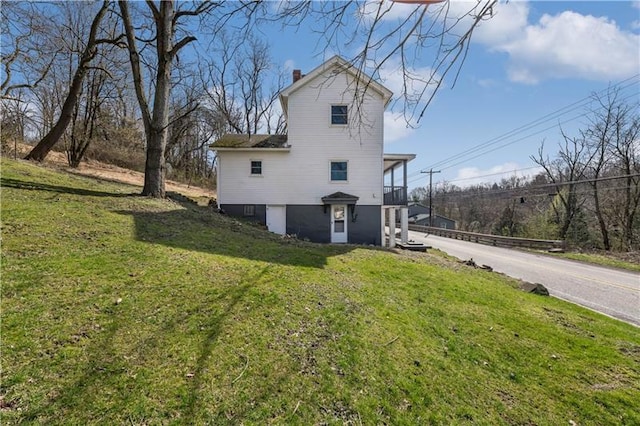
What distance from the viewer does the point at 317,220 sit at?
16.7 metres

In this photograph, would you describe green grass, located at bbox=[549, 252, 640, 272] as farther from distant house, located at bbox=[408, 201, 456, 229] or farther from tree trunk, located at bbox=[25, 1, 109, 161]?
distant house, located at bbox=[408, 201, 456, 229]

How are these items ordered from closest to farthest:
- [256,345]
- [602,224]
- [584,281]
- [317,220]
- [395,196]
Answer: [256,345] < [584,281] < [317,220] < [395,196] < [602,224]

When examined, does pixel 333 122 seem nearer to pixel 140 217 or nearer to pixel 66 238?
pixel 140 217

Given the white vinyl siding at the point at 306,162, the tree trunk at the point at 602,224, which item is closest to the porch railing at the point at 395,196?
the white vinyl siding at the point at 306,162

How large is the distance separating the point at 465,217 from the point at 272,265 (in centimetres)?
5689

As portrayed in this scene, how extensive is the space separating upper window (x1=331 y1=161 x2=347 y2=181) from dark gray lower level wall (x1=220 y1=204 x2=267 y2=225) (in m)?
3.94

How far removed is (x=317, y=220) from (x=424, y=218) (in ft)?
161

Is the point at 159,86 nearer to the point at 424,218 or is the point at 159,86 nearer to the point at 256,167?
the point at 256,167

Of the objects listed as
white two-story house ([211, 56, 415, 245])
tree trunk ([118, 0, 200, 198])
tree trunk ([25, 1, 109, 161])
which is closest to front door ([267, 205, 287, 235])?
white two-story house ([211, 56, 415, 245])

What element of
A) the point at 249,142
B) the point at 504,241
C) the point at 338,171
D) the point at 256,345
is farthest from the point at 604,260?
the point at 256,345

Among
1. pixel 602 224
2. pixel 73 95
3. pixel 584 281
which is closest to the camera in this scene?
pixel 584 281

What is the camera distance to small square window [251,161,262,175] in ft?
54.5

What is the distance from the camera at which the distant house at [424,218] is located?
5584 cm

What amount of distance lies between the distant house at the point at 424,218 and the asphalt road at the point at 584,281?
31.0 metres
